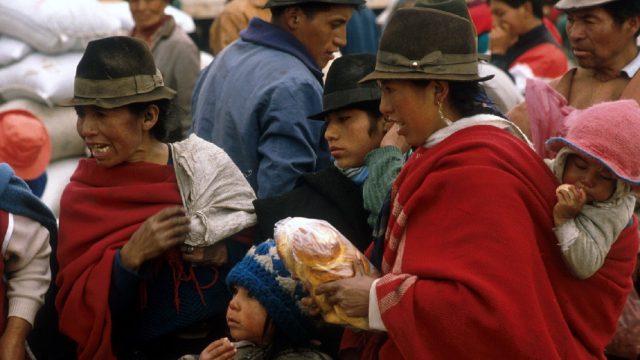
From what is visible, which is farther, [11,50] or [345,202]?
[11,50]

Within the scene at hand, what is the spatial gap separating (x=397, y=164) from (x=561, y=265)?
0.78 m

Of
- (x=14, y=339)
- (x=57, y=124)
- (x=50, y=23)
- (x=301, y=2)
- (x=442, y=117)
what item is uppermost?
(x=442, y=117)

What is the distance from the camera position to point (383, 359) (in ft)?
11.1

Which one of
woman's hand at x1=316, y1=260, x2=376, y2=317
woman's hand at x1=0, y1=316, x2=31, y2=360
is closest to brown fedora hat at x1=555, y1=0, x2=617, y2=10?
woman's hand at x1=316, y1=260, x2=376, y2=317

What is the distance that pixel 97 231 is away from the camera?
402cm

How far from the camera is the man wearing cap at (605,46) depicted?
14.8 feet

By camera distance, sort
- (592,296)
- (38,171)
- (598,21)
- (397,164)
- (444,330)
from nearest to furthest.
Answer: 1. (444,330)
2. (592,296)
3. (397,164)
4. (598,21)
5. (38,171)

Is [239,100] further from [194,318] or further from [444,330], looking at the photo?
[444,330]

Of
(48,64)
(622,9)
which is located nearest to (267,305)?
(622,9)

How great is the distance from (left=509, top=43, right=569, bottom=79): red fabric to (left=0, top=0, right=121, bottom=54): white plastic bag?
2595 millimetres

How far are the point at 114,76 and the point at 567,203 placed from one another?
1596 mm

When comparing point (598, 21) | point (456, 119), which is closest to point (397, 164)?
point (456, 119)

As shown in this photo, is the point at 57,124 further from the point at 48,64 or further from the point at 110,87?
the point at 110,87

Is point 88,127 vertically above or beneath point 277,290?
above
